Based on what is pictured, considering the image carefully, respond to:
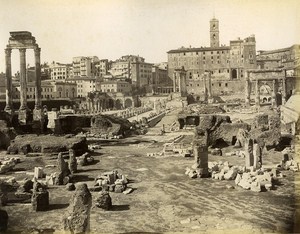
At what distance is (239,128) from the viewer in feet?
70.6

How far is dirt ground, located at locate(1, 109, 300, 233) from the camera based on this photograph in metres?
9.33

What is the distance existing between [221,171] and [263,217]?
4.31 m

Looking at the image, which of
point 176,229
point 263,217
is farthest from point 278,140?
point 176,229

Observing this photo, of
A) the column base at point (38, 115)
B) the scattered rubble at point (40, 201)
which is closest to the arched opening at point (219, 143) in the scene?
the scattered rubble at point (40, 201)

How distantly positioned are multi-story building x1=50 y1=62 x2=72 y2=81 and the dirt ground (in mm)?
76274

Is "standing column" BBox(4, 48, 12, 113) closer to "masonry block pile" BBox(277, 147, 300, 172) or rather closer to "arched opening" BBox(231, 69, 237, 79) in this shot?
"masonry block pile" BBox(277, 147, 300, 172)

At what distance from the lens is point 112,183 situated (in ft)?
43.9

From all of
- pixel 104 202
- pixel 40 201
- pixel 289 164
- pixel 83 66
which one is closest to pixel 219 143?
pixel 289 164

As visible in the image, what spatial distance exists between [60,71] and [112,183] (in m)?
80.9

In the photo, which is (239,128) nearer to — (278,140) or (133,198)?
(278,140)

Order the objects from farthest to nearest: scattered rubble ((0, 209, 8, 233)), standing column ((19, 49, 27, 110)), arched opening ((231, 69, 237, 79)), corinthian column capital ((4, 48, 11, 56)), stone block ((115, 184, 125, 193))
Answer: arched opening ((231, 69, 237, 79)) → standing column ((19, 49, 27, 110)) → corinthian column capital ((4, 48, 11, 56)) → stone block ((115, 184, 125, 193)) → scattered rubble ((0, 209, 8, 233))

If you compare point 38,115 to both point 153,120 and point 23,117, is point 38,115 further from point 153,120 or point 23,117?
point 153,120

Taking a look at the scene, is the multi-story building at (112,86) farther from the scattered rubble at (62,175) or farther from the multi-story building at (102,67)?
the scattered rubble at (62,175)

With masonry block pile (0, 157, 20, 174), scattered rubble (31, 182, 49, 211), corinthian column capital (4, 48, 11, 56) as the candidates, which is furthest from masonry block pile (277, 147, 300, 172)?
corinthian column capital (4, 48, 11, 56)
